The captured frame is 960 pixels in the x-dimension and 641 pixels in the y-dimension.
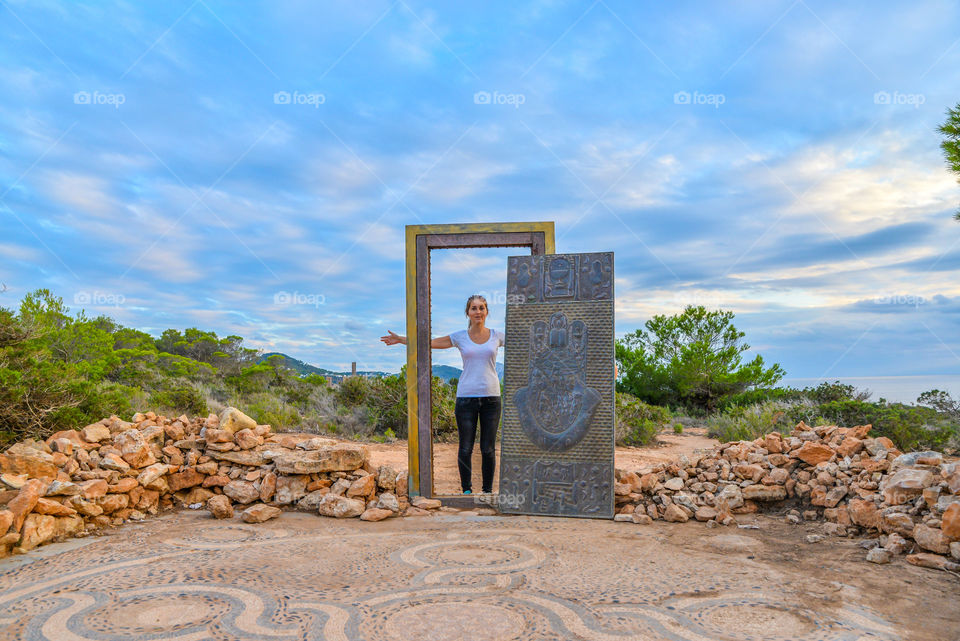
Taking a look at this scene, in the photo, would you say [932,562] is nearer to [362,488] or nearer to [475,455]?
[362,488]

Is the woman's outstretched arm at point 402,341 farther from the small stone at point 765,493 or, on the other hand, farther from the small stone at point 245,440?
the small stone at point 765,493

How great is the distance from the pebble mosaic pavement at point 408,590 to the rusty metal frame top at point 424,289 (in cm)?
144

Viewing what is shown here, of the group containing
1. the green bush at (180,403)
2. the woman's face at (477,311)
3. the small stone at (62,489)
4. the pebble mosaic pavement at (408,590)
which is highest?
the woman's face at (477,311)

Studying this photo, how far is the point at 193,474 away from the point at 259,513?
112cm

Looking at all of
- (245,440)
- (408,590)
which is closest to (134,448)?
(245,440)

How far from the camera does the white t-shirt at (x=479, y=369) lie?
5785mm

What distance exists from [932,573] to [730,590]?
4.62 feet

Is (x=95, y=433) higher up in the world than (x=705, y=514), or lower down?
higher up

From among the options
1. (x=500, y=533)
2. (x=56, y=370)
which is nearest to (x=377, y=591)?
(x=500, y=533)

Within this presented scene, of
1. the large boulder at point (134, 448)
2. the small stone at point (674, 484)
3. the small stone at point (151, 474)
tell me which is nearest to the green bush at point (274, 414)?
the large boulder at point (134, 448)

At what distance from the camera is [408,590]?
3.42 m

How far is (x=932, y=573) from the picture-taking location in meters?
3.75

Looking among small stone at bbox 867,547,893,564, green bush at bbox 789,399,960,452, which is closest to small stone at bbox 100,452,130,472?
small stone at bbox 867,547,893,564

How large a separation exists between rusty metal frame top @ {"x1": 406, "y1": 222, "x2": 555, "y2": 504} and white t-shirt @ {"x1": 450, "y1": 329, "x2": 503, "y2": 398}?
0.52m
